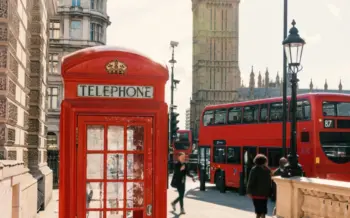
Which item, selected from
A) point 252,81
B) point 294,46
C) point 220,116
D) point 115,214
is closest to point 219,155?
point 220,116

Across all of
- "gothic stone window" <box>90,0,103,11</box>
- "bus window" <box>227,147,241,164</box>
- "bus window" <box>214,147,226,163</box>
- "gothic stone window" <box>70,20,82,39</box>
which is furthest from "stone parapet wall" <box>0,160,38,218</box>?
"gothic stone window" <box>90,0,103,11</box>

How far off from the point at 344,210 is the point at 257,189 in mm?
2260

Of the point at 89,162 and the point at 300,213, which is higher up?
the point at 89,162

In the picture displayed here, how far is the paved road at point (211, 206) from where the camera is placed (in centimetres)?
1504

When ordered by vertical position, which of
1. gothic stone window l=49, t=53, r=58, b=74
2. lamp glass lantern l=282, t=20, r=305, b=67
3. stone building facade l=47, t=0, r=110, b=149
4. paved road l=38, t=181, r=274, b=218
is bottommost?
paved road l=38, t=181, r=274, b=218

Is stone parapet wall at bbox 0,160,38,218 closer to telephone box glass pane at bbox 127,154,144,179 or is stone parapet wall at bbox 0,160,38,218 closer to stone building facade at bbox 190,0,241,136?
telephone box glass pane at bbox 127,154,144,179

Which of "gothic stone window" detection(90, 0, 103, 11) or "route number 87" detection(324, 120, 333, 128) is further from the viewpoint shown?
"gothic stone window" detection(90, 0, 103, 11)

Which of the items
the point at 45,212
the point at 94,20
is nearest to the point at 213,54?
the point at 94,20

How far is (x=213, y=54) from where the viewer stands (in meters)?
107

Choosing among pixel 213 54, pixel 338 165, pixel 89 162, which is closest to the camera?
pixel 89 162

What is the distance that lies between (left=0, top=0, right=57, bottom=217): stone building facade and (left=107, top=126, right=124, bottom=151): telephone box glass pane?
1.53 meters

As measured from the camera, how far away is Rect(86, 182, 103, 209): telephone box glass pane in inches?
248

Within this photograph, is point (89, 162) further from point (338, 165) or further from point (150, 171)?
point (338, 165)

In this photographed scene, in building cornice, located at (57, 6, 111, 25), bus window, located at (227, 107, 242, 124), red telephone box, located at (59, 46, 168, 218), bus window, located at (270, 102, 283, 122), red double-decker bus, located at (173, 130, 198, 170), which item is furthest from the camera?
building cornice, located at (57, 6, 111, 25)
